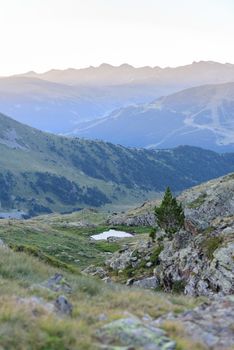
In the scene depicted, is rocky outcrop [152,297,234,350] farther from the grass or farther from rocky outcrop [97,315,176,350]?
rocky outcrop [97,315,176,350]

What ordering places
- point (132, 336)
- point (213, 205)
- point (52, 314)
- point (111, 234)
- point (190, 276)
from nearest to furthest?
1. point (132, 336)
2. point (52, 314)
3. point (190, 276)
4. point (213, 205)
5. point (111, 234)

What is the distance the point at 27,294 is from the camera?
17.5 meters

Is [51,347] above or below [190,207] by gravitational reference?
above

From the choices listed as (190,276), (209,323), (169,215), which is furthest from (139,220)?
(209,323)

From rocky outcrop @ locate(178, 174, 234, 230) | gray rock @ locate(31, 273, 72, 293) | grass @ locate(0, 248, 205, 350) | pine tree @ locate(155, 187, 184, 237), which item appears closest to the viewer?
grass @ locate(0, 248, 205, 350)

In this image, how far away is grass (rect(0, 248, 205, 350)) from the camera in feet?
41.6

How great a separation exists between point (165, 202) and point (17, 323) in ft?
163

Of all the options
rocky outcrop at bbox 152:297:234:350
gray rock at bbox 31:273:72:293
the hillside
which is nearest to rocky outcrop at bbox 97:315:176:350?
the hillside

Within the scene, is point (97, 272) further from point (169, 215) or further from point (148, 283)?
point (148, 283)

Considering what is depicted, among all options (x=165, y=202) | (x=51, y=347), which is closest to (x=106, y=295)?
(x=51, y=347)

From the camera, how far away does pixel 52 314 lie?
48.6 ft

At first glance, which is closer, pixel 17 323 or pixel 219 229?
pixel 17 323

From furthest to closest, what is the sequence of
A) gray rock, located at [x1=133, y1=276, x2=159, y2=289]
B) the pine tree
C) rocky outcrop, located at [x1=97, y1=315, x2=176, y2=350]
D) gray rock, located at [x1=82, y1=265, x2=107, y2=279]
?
the pine tree, gray rock, located at [x1=82, y1=265, x2=107, y2=279], gray rock, located at [x1=133, y1=276, x2=159, y2=289], rocky outcrop, located at [x1=97, y1=315, x2=176, y2=350]

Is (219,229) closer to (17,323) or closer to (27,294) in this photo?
(27,294)
